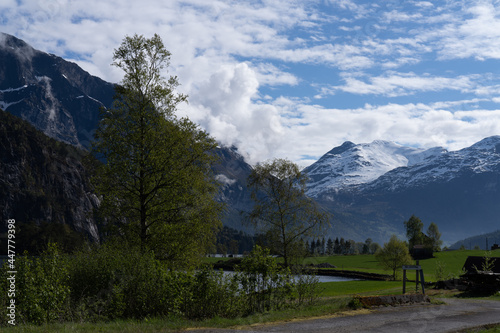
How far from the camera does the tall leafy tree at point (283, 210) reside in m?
41.8

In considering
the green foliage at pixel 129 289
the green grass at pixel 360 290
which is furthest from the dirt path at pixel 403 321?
the green grass at pixel 360 290

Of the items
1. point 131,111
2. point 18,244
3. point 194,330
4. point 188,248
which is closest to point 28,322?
point 194,330

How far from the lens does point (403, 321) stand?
16.4 m

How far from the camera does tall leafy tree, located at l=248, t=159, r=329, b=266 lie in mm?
41812

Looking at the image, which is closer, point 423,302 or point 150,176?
point 423,302

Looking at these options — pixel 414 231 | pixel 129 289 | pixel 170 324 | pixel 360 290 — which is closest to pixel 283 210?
pixel 129 289

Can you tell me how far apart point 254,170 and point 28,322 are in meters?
29.5

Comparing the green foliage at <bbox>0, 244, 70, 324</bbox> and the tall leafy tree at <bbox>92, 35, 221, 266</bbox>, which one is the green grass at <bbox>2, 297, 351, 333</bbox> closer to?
the green foliage at <bbox>0, 244, 70, 324</bbox>

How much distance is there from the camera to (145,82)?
2861 centimetres

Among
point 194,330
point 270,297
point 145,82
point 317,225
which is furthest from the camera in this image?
point 317,225

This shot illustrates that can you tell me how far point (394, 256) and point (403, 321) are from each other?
308ft

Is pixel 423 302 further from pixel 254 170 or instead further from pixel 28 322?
pixel 254 170

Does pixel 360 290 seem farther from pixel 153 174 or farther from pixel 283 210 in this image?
pixel 153 174

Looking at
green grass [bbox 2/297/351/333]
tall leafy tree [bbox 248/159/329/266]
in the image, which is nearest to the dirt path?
green grass [bbox 2/297/351/333]
